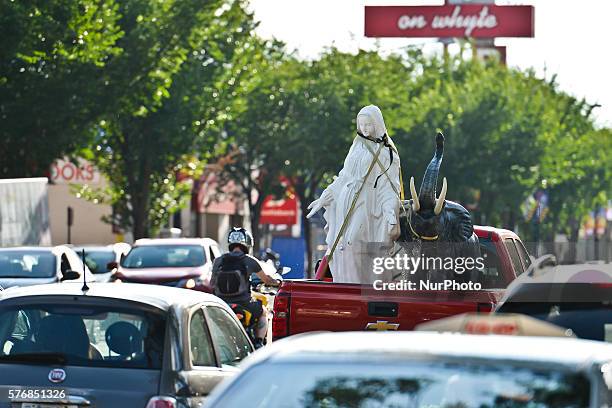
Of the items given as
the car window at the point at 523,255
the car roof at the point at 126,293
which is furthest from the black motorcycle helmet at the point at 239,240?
the car roof at the point at 126,293

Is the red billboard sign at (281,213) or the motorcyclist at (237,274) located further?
the red billboard sign at (281,213)

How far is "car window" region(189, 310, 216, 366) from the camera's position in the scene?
9.46 metres

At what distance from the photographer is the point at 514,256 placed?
16.1 meters

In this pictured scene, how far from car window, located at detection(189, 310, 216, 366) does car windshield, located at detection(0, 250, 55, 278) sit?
15625 millimetres

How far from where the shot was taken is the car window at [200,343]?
372 inches

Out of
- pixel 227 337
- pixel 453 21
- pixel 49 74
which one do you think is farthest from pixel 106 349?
pixel 453 21

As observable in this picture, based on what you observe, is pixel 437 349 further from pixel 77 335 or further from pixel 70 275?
pixel 70 275

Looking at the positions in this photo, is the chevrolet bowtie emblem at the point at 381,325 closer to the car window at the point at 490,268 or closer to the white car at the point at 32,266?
the car window at the point at 490,268

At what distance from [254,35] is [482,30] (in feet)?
160

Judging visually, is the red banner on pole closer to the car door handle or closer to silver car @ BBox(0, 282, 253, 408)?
silver car @ BBox(0, 282, 253, 408)

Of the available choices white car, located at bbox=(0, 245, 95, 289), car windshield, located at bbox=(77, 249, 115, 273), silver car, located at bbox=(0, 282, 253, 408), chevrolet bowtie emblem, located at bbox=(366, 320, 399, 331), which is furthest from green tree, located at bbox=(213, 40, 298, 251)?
silver car, located at bbox=(0, 282, 253, 408)

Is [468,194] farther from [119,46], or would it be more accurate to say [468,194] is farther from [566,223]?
[119,46]

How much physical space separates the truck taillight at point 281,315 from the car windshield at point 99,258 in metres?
26.4

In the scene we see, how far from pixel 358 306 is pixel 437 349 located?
7788 mm
